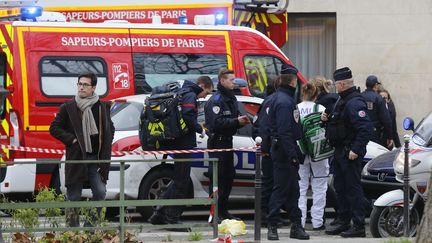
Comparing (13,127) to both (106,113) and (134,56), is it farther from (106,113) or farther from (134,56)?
(106,113)

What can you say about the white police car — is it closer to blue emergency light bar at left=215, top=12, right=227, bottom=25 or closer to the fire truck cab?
the fire truck cab

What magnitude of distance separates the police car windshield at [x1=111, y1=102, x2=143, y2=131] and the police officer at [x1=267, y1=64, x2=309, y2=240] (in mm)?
2567

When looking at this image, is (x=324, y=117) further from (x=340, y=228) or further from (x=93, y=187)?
(x=93, y=187)

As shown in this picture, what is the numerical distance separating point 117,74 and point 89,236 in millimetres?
5091

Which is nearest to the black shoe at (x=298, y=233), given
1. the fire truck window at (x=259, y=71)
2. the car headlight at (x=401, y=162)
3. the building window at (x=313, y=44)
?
the car headlight at (x=401, y=162)

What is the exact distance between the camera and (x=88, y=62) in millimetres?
14922

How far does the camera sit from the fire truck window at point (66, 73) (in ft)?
48.0

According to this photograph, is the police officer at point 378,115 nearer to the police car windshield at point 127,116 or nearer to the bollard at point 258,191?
the police car windshield at point 127,116

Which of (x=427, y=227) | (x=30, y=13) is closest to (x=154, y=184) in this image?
(x=30, y=13)

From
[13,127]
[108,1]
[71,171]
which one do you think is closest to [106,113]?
[71,171]

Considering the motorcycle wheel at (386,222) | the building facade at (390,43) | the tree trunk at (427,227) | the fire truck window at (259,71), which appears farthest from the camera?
the building facade at (390,43)

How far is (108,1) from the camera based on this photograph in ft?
56.8

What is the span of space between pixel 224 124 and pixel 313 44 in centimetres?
1213

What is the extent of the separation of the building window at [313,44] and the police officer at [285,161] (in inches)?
497
